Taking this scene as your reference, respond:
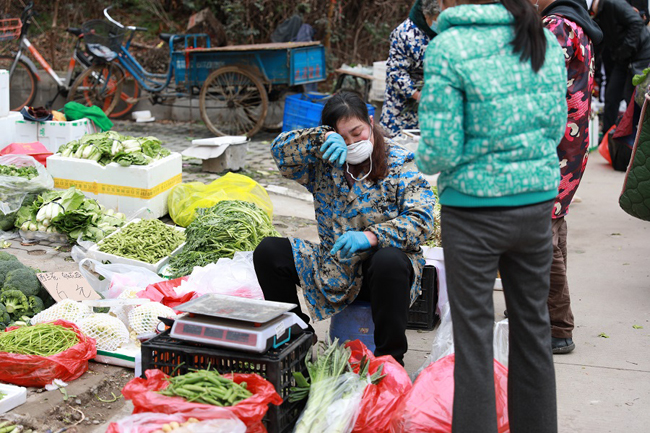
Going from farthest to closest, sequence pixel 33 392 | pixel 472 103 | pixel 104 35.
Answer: pixel 104 35 < pixel 33 392 < pixel 472 103

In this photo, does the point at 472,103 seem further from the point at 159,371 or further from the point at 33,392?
the point at 33,392

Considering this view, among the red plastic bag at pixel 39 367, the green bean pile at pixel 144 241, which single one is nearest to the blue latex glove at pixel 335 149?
the red plastic bag at pixel 39 367

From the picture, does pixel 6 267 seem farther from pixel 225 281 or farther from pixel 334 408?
pixel 334 408

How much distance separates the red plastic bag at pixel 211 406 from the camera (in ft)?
7.93

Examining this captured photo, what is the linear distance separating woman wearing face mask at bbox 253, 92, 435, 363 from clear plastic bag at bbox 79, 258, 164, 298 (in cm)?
118

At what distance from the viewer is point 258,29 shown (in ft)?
40.4

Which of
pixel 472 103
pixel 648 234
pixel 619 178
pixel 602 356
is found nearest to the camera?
pixel 472 103

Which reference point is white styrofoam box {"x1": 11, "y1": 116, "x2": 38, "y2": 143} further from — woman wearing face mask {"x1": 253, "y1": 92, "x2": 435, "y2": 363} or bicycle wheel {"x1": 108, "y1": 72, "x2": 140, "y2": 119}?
woman wearing face mask {"x1": 253, "y1": 92, "x2": 435, "y2": 363}

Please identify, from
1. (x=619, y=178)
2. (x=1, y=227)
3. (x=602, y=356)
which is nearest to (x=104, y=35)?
(x=1, y=227)

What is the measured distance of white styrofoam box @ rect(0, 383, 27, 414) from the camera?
2.99 meters

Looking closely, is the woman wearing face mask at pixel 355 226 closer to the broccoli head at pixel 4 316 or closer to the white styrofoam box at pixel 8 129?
the broccoli head at pixel 4 316

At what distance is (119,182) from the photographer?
19.2ft

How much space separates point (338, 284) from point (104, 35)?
7809 millimetres

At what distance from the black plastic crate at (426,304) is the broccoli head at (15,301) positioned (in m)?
2.07
